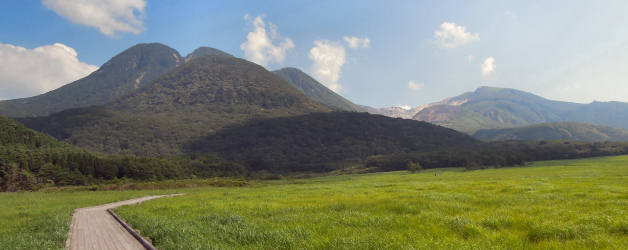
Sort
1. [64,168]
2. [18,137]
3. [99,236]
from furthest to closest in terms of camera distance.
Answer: [18,137] < [64,168] < [99,236]

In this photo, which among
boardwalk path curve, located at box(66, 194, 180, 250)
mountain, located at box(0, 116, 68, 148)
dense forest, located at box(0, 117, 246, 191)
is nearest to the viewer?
boardwalk path curve, located at box(66, 194, 180, 250)

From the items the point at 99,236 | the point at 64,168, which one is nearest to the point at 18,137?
the point at 64,168

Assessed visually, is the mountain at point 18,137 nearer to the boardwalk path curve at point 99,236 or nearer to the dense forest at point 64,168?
the dense forest at point 64,168

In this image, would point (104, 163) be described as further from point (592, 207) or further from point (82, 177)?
point (592, 207)

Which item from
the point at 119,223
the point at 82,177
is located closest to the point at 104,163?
the point at 82,177

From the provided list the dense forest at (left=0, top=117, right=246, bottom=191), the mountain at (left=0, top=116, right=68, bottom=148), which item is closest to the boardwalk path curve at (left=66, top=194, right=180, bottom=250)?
the dense forest at (left=0, top=117, right=246, bottom=191)

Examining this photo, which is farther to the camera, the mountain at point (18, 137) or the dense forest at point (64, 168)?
the mountain at point (18, 137)

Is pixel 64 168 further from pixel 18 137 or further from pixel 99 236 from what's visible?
pixel 99 236

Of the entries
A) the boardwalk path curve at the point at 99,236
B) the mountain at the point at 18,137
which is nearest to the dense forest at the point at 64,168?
the mountain at the point at 18,137

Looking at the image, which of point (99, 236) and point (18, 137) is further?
point (18, 137)

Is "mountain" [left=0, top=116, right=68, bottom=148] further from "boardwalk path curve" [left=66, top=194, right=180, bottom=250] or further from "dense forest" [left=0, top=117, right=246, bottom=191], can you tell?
"boardwalk path curve" [left=66, top=194, right=180, bottom=250]

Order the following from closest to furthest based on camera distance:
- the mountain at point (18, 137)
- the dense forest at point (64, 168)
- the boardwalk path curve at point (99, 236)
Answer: the boardwalk path curve at point (99, 236)
the dense forest at point (64, 168)
the mountain at point (18, 137)

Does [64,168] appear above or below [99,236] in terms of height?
above

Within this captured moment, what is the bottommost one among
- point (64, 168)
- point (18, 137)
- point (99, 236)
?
point (99, 236)
